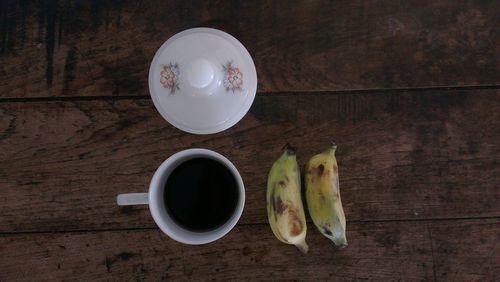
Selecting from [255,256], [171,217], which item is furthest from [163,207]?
[255,256]

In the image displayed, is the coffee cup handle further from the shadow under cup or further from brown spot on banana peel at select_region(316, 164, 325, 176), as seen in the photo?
brown spot on banana peel at select_region(316, 164, 325, 176)

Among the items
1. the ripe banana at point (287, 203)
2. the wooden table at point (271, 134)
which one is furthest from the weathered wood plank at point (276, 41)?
the ripe banana at point (287, 203)

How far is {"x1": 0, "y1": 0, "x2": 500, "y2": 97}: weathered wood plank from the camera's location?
63 centimetres

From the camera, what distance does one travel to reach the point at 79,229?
0.62 meters

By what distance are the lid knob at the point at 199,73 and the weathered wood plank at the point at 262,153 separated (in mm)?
85

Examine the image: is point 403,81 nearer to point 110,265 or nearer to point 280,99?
point 280,99

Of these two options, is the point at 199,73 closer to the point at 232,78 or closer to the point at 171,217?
the point at 232,78

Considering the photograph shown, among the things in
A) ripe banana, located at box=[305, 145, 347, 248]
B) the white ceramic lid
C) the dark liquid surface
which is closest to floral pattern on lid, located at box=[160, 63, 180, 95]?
the white ceramic lid

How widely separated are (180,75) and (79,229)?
10.4 inches

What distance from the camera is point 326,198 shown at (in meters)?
0.56

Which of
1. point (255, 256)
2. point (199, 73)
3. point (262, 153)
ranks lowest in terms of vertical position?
point (255, 256)

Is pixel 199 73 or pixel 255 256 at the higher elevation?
pixel 199 73

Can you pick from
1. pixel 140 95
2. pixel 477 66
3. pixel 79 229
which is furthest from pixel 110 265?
pixel 477 66

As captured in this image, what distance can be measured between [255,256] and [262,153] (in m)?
0.15
